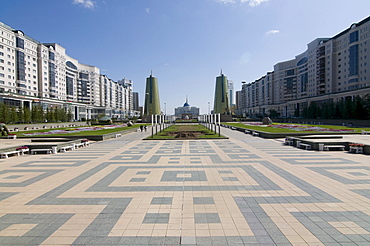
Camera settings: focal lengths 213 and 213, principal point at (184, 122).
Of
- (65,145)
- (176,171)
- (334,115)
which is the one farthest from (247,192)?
(334,115)

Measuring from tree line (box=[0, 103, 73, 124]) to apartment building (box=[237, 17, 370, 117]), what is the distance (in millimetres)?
66492

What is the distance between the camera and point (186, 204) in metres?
5.63

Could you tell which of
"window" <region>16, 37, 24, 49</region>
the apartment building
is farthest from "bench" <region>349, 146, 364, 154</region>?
"window" <region>16, 37, 24, 49</region>

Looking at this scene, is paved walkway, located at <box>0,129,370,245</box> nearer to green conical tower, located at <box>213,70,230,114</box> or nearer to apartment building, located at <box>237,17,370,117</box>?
apartment building, located at <box>237,17,370,117</box>

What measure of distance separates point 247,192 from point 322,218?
2062 millimetres

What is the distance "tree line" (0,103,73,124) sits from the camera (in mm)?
38094

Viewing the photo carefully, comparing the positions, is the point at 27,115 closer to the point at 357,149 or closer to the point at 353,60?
the point at 357,149

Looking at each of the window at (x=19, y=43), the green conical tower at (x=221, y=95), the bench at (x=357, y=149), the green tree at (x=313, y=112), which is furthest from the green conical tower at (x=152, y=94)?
the bench at (x=357, y=149)

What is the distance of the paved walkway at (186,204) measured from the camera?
4141 millimetres

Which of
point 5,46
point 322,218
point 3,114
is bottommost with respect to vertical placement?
point 322,218

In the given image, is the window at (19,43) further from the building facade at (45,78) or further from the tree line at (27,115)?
the tree line at (27,115)

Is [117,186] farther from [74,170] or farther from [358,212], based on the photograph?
[358,212]

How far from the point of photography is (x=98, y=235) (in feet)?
13.7

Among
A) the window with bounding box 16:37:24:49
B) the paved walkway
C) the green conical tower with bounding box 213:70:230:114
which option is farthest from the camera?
the green conical tower with bounding box 213:70:230:114
